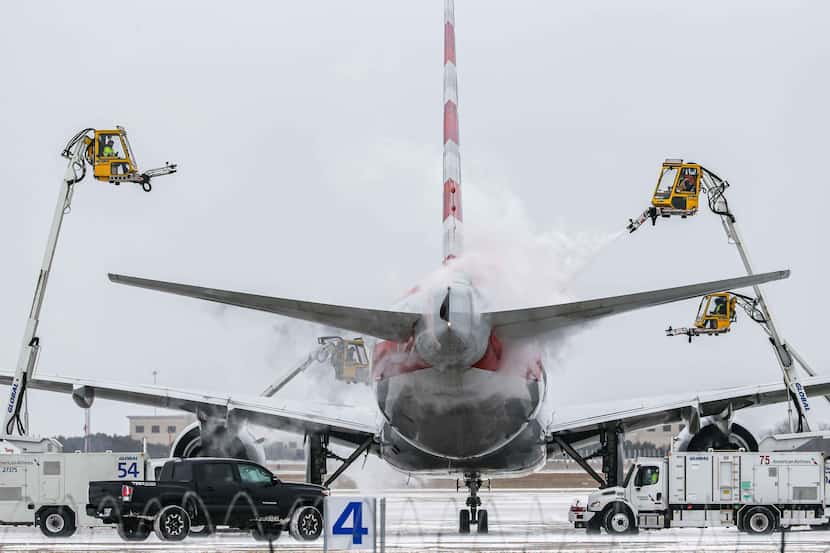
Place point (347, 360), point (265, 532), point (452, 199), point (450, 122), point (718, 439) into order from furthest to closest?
point (347, 360)
point (718, 439)
point (450, 122)
point (265, 532)
point (452, 199)

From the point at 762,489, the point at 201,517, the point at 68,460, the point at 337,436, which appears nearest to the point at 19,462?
the point at 68,460

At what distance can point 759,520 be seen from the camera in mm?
33844

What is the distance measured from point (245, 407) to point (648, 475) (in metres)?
12.7

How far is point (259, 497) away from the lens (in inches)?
1266

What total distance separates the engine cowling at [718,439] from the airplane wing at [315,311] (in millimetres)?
15522

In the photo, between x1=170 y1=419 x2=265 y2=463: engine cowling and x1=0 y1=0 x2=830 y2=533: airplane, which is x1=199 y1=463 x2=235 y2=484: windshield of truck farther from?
x1=170 y1=419 x2=265 y2=463: engine cowling

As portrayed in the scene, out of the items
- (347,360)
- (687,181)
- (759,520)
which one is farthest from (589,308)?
(347,360)

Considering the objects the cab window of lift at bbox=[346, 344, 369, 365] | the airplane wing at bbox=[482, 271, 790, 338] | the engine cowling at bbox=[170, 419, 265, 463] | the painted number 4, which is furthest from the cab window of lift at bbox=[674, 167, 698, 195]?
Result: the painted number 4

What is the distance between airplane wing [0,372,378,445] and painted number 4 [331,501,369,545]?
20197 millimetres

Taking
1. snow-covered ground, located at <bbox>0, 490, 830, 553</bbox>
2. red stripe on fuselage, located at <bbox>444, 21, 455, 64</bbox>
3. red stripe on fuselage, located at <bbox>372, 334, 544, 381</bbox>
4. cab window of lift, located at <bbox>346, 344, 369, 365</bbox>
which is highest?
red stripe on fuselage, located at <bbox>444, 21, 455, 64</bbox>

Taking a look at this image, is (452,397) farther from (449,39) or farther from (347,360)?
(347,360)

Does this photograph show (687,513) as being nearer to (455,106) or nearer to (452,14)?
(455,106)

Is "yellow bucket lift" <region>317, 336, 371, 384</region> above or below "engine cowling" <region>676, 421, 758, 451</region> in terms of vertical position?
above

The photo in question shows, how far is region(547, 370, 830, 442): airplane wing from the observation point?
38594mm
